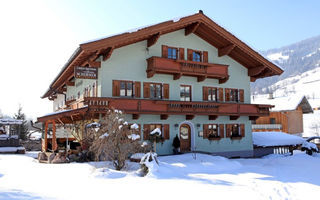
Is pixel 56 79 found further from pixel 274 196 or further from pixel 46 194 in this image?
pixel 274 196

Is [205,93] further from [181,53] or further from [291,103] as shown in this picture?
[291,103]

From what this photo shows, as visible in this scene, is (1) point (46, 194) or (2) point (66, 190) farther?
(2) point (66, 190)

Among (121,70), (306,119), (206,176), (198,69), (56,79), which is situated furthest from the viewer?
(306,119)

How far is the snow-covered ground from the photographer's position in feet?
31.1

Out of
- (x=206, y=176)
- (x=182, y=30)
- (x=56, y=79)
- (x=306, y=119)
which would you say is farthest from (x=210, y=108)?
(x=306, y=119)

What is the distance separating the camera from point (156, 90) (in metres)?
20.9

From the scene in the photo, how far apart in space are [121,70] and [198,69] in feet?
18.0

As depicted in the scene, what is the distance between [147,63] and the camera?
20.3 m

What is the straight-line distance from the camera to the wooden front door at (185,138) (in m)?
21.8

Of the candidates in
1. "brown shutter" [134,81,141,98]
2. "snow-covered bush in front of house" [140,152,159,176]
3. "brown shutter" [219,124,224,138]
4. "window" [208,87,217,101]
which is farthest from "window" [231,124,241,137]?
"snow-covered bush in front of house" [140,152,159,176]

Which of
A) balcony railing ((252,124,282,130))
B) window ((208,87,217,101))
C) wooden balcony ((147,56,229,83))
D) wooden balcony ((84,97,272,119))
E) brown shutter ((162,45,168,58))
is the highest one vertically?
brown shutter ((162,45,168,58))

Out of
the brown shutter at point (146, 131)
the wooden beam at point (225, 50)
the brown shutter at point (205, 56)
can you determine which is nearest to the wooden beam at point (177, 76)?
the brown shutter at point (205, 56)

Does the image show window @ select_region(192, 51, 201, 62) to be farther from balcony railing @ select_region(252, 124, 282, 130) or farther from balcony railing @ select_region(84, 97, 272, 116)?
balcony railing @ select_region(252, 124, 282, 130)

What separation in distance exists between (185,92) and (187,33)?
4239 millimetres
